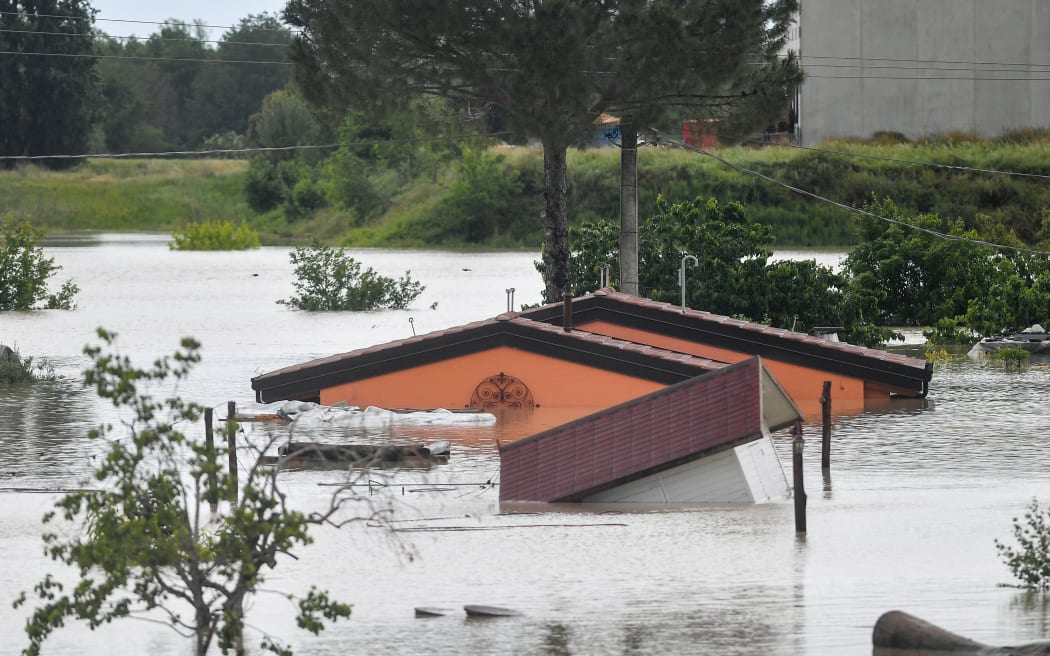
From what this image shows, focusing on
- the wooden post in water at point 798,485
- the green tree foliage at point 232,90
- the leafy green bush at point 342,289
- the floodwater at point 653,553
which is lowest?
the floodwater at point 653,553

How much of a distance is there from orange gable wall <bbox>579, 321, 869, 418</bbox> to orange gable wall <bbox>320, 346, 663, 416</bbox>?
226 centimetres

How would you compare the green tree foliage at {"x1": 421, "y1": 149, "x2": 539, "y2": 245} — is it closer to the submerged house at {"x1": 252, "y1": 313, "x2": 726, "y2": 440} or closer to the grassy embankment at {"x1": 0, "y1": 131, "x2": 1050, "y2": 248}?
the grassy embankment at {"x1": 0, "y1": 131, "x2": 1050, "y2": 248}

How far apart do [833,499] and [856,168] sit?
192ft

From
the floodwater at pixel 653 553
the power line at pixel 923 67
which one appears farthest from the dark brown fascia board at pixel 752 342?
the power line at pixel 923 67

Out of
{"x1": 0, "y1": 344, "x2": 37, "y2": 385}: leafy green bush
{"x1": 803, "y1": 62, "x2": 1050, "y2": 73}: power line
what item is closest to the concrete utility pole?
{"x1": 0, "y1": 344, "x2": 37, "y2": 385}: leafy green bush

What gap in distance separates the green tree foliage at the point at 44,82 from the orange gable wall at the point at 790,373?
66470 mm

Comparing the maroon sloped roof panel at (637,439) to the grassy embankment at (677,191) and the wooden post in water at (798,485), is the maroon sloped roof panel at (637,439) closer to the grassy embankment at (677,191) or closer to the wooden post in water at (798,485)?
the wooden post in water at (798,485)

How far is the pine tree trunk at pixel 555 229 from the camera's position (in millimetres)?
36500

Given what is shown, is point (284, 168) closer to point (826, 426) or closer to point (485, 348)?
point (485, 348)

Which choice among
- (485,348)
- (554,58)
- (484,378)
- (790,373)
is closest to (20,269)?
(554,58)

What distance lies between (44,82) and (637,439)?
79294mm

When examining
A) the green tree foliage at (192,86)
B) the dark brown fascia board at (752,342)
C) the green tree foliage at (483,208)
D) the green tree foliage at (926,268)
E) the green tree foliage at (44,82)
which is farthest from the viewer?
the green tree foliage at (192,86)

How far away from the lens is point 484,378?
1096 inches

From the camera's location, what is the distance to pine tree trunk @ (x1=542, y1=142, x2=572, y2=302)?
3650 centimetres
